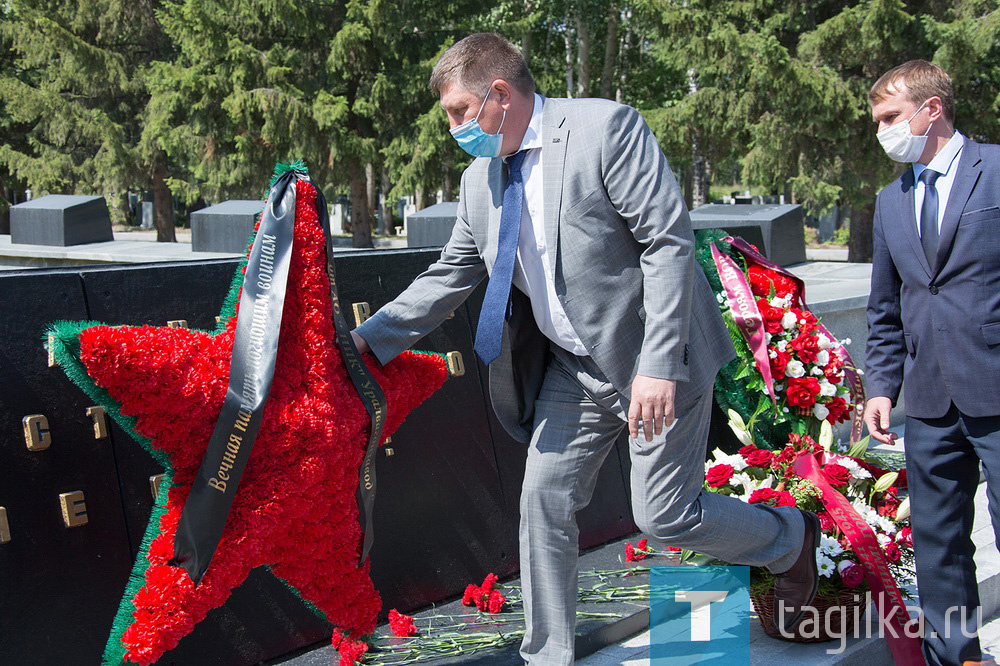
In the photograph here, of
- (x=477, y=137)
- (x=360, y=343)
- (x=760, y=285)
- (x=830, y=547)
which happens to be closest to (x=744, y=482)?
(x=830, y=547)

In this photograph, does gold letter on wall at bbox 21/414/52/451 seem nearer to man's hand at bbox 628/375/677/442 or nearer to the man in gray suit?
the man in gray suit

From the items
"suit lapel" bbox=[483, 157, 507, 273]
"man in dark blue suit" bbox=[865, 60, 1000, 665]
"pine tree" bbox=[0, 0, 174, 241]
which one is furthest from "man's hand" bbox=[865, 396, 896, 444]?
"pine tree" bbox=[0, 0, 174, 241]

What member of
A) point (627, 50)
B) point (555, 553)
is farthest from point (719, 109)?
point (555, 553)

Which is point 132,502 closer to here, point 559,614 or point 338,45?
point 559,614

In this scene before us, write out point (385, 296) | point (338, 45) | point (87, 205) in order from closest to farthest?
1. point (385, 296)
2. point (87, 205)
3. point (338, 45)

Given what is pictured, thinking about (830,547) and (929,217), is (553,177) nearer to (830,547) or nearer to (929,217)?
(929,217)

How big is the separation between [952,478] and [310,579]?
210 cm

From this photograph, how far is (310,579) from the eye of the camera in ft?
9.02

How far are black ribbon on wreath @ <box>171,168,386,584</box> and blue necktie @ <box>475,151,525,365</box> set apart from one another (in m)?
0.39

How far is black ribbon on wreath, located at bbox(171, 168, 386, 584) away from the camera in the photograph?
2.44 m

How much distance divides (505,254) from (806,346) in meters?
2.40

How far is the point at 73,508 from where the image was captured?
9.15 feet

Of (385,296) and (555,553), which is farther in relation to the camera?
(385,296)

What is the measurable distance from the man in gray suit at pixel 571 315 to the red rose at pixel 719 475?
694mm
